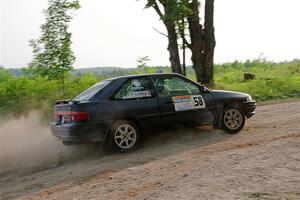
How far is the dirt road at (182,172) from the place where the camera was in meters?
5.47

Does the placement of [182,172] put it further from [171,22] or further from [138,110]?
[171,22]

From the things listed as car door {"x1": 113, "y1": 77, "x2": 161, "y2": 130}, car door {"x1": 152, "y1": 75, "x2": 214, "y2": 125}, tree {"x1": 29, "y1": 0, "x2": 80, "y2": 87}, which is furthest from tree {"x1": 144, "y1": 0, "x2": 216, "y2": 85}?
car door {"x1": 113, "y1": 77, "x2": 161, "y2": 130}

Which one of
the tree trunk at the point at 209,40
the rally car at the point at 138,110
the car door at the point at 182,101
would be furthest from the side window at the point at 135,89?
the tree trunk at the point at 209,40

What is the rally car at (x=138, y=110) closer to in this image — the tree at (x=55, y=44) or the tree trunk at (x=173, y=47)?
the tree at (x=55, y=44)

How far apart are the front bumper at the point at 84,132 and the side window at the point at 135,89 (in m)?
0.75

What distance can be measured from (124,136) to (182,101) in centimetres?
150

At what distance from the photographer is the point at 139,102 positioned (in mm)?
8492

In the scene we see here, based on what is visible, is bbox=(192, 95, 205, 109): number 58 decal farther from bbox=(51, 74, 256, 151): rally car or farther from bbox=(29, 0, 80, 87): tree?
bbox=(29, 0, 80, 87): tree

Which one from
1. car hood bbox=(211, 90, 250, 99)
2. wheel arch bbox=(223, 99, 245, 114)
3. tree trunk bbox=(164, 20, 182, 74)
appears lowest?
wheel arch bbox=(223, 99, 245, 114)

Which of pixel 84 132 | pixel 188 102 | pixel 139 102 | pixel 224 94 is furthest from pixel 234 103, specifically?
pixel 84 132

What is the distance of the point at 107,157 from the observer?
8.03 meters

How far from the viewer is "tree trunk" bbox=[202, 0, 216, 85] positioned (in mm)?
18734

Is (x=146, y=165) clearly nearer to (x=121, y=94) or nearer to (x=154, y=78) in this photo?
(x=121, y=94)

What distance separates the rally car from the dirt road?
0.35m
